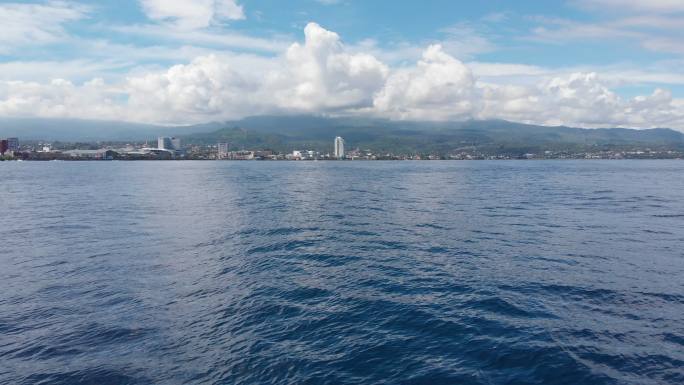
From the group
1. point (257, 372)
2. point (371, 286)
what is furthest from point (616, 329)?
point (257, 372)

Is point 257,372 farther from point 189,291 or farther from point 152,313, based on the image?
point 189,291

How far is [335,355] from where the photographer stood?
17.1 m

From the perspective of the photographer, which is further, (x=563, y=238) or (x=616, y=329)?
(x=563, y=238)

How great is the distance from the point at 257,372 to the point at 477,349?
9127 mm

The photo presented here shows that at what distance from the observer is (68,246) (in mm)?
36938

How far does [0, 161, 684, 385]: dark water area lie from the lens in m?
16.2

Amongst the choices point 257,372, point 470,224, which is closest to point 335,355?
point 257,372

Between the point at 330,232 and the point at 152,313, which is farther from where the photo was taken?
the point at 330,232

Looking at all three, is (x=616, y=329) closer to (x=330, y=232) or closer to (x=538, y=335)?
(x=538, y=335)

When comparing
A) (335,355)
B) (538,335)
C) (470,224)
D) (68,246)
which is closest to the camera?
(335,355)

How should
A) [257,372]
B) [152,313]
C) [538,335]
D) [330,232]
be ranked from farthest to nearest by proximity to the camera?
[330,232]
[152,313]
[538,335]
[257,372]

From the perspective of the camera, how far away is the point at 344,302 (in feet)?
76.0

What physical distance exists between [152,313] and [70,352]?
4.29 metres

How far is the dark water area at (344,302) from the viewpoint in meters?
16.2
